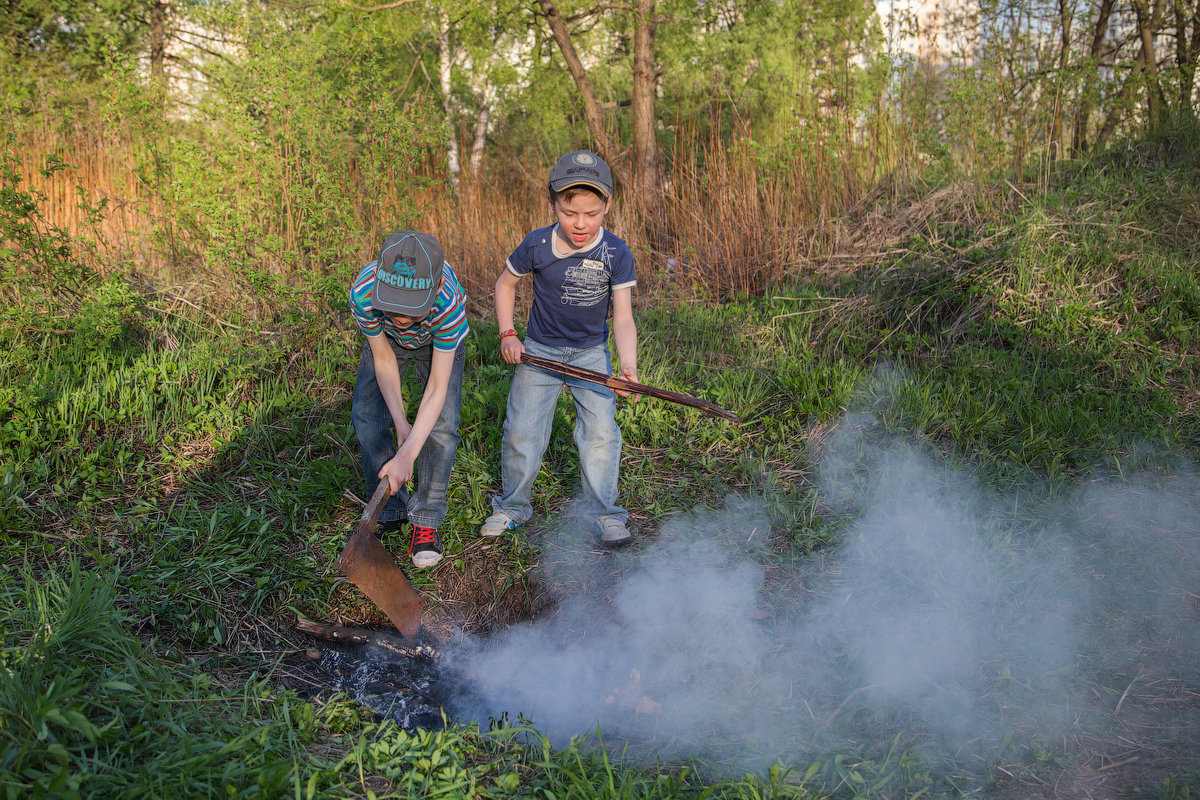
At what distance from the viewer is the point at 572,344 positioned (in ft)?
10.3

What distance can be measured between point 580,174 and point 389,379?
1.13 m

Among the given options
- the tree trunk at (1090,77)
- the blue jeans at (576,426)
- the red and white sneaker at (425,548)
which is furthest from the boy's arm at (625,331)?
the tree trunk at (1090,77)

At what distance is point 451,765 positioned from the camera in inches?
81.4

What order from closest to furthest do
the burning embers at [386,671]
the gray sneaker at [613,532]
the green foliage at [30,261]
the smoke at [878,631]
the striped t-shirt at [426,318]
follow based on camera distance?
the smoke at [878,631] → the burning embers at [386,671] → the striped t-shirt at [426,318] → the gray sneaker at [613,532] → the green foliage at [30,261]

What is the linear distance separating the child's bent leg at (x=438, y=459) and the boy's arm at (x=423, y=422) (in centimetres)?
16

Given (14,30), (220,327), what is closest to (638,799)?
(220,327)

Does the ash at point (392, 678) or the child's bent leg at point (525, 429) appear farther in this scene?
the child's bent leg at point (525, 429)

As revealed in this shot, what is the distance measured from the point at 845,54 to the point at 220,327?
17.6 ft

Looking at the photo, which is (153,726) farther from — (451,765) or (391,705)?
(451,765)

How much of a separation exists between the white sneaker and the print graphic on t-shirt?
104 centimetres

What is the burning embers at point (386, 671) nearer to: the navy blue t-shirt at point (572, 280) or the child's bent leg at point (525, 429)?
the child's bent leg at point (525, 429)

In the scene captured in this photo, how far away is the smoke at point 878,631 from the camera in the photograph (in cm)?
233

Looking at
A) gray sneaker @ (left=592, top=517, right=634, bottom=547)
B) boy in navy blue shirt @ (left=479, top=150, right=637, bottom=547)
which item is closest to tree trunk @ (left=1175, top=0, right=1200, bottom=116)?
boy in navy blue shirt @ (left=479, top=150, right=637, bottom=547)

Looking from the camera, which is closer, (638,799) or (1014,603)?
(638,799)
